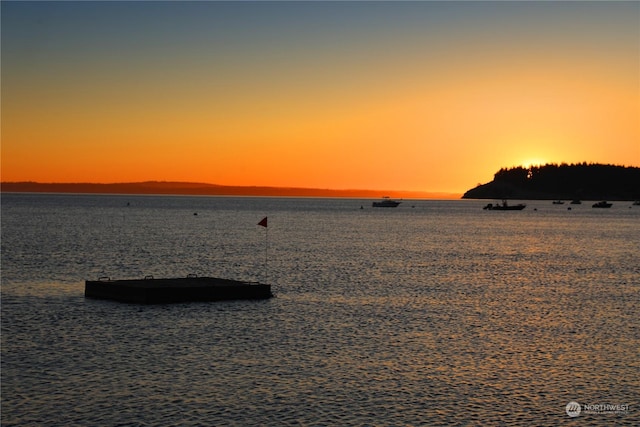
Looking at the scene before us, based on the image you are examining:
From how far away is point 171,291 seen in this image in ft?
163

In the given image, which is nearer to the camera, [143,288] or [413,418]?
[413,418]

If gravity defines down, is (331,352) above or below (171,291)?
below

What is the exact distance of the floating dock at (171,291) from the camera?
4903 cm

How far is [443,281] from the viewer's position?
214ft

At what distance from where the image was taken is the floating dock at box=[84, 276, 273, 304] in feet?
161

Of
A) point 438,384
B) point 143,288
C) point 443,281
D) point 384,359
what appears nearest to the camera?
point 438,384

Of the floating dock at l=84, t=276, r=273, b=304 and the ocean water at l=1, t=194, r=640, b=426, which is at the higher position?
the floating dock at l=84, t=276, r=273, b=304

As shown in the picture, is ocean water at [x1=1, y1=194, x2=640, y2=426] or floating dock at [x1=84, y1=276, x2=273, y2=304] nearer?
ocean water at [x1=1, y1=194, x2=640, y2=426]

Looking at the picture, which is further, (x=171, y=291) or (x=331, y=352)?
(x=171, y=291)

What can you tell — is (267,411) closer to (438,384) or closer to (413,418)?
(413,418)

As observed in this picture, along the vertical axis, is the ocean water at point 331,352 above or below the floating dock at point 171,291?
below

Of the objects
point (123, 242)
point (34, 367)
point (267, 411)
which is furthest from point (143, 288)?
point (123, 242)

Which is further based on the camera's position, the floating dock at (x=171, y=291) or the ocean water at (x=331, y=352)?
the floating dock at (x=171, y=291)

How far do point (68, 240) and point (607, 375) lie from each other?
303ft
